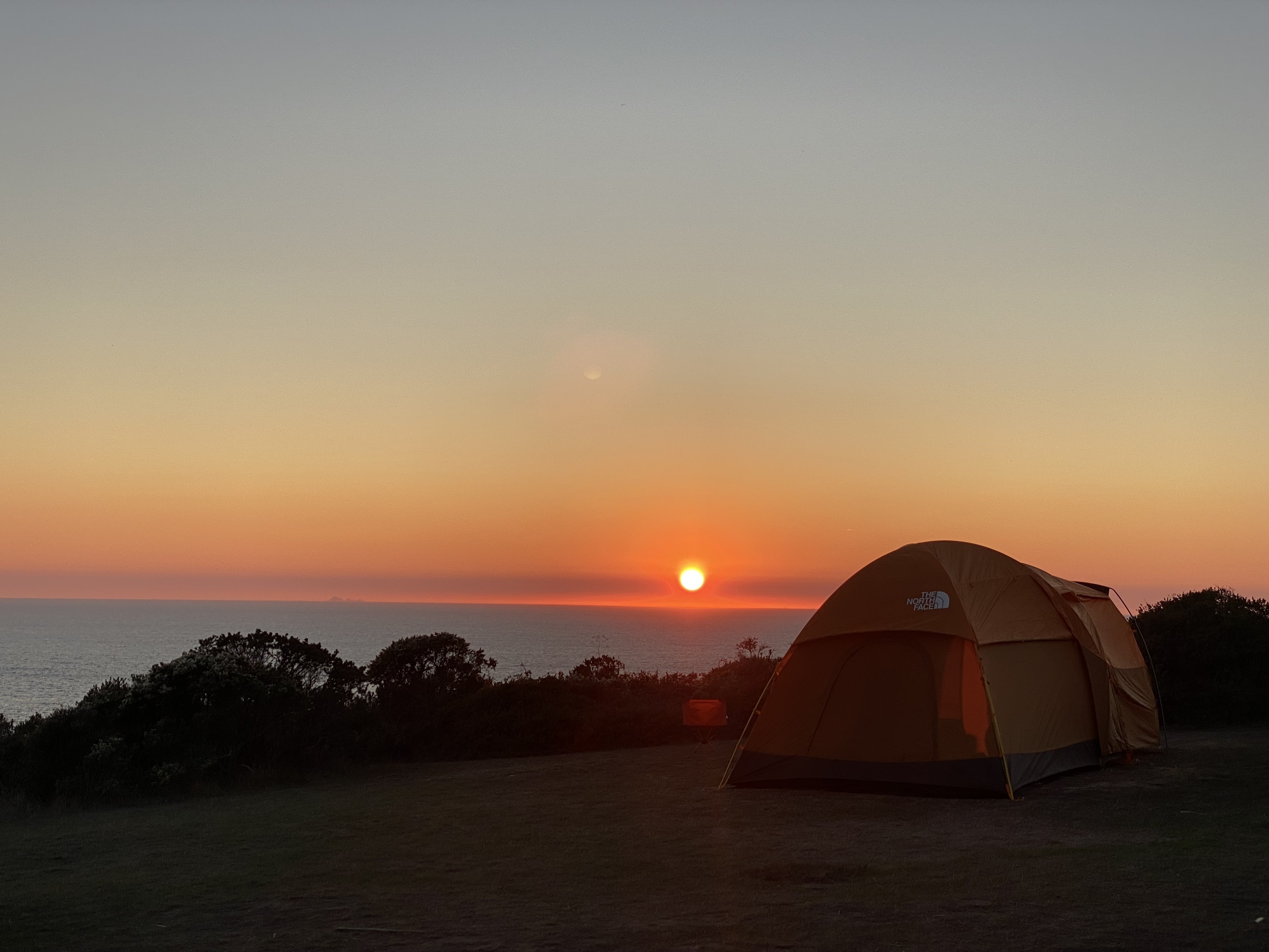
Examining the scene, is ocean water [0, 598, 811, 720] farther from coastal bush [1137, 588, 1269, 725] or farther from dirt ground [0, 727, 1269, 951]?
dirt ground [0, 727, 1269, 951]

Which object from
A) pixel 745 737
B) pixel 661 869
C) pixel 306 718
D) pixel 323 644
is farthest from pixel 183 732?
pixel 323 644

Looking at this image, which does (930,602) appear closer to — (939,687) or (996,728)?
(939,687)

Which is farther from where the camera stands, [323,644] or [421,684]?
[323,644]

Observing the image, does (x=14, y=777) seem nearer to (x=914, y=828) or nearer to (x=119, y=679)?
(x=119, y=679)

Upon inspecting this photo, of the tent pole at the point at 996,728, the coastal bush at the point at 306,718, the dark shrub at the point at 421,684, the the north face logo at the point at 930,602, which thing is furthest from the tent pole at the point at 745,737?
the dark shrub at the point at 421,684

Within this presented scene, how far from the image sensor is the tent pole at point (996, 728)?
41.2 ft

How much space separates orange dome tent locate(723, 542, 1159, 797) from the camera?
13008 millimetres

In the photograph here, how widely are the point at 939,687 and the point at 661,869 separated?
16.8 ft

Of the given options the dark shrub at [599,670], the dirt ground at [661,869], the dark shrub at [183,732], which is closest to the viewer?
the dirt ground at [661,869]

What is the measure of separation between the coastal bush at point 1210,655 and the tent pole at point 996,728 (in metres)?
8.82

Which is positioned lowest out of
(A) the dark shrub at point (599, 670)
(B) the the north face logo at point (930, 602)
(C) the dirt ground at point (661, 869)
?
(C) the dirt ground at point (661, 869)

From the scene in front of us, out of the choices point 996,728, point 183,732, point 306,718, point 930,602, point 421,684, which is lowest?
point 183,732

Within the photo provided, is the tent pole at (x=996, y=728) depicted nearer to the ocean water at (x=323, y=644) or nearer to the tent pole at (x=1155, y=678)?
the tent pole at (x=1155, y=678)

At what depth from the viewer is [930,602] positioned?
13.6 m
